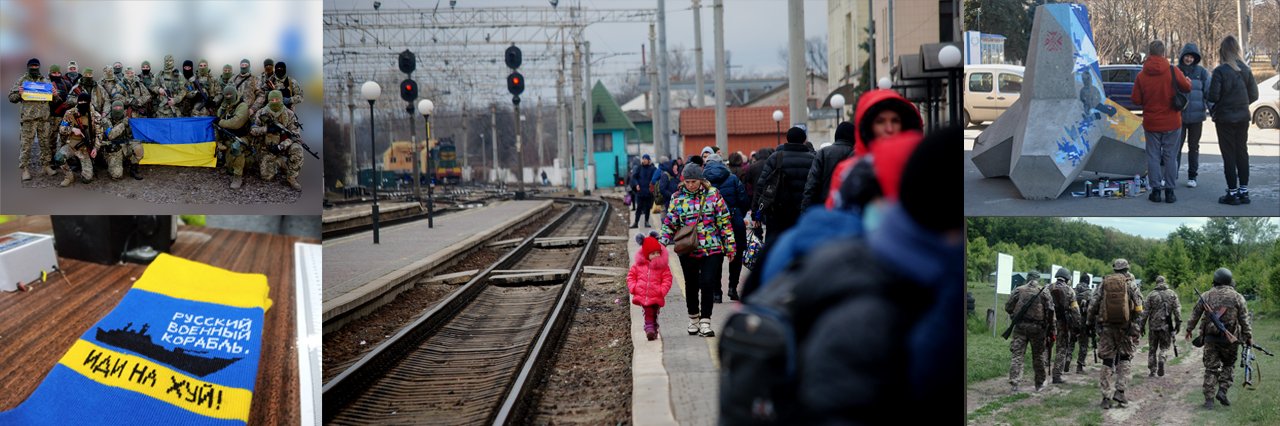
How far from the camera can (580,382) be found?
668 centimetres

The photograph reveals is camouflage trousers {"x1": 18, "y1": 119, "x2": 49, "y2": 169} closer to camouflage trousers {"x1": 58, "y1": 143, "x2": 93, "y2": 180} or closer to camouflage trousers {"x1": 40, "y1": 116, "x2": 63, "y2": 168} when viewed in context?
camouflage trousers {"x1": 40, "y1": 116, "x2": 63, "y2": 168}

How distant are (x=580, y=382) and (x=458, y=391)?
1226 mm

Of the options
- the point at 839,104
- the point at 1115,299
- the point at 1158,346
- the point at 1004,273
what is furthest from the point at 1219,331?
the point at 839,104

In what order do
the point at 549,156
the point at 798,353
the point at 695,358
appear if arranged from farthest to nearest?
the point at 549,156
the point at 695,358
the point at 798,353

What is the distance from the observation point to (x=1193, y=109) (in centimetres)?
472

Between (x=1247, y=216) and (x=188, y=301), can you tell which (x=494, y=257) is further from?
(x=188, y=301)

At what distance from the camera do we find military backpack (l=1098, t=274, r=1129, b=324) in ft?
16.7

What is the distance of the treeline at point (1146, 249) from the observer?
4.77m

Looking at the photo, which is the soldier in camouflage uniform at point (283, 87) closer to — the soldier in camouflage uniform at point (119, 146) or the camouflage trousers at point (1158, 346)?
the soldier in camouflage uniform at point (119, 146)

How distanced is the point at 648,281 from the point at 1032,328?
1.87 metres

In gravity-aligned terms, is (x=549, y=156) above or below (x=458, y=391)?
above

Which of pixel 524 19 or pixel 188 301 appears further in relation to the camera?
pixel 188 301

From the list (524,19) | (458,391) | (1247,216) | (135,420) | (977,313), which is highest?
(524,19)

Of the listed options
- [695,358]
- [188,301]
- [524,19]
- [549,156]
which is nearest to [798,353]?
[695,358]
